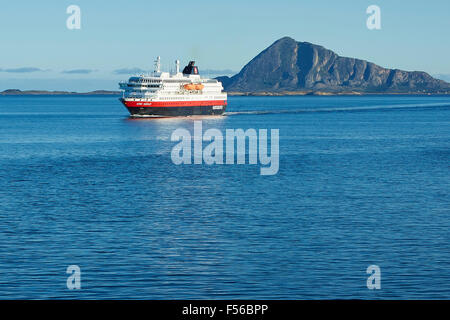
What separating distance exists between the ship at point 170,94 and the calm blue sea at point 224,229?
78.0 m

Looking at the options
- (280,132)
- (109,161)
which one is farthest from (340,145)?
(109,161)

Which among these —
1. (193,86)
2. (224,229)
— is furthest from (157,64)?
(224,229)

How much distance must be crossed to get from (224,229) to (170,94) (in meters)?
118

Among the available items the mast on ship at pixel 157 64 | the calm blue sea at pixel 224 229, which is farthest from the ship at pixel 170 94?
the calm blue sea at pixel 224 229

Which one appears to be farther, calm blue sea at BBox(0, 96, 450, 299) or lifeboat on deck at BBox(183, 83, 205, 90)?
lifeboat on deck at BBox(183, 83, 205, 90)

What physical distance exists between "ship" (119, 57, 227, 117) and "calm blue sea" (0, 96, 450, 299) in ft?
256

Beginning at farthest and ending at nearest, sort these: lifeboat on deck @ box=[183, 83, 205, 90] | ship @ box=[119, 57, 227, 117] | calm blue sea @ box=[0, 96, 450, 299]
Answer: lifeboat on deck @ box=[183, 83, 205, 90] < ship @ box=[119, 57, 227, 117] < calm blue sea @ box=[0, 96, 450, 299]

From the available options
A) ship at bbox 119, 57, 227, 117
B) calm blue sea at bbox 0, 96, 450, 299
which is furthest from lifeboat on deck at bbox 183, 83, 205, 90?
calm blue sea at bbox 0, 96, 450, 299

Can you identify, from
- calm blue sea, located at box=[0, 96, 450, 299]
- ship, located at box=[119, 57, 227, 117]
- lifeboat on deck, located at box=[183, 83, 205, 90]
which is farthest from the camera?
lifeboat on deck, located at box=[183, 83, 205, 90]

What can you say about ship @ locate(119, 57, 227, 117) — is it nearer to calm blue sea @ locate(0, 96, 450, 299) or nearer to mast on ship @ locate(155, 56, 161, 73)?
mast on ship @ locate(155, 56, 161, 73)

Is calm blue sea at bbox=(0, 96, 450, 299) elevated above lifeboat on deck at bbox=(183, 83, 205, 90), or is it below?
below

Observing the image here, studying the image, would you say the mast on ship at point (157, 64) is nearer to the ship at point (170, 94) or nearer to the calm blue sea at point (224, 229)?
the ship at point (170, 94)

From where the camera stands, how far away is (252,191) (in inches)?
1783

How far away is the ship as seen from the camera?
144m
